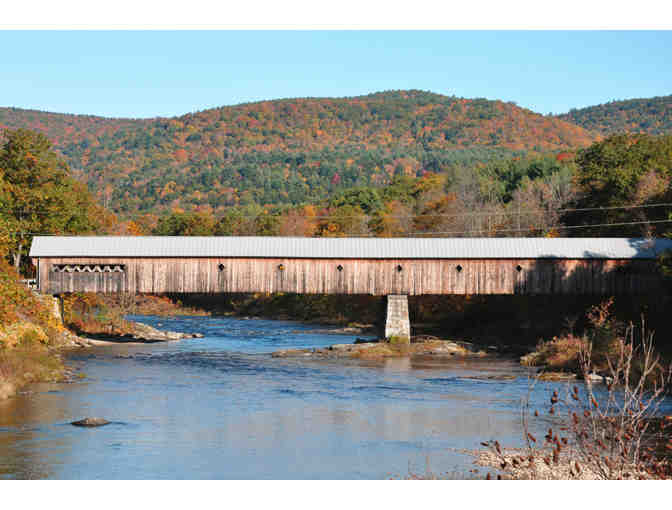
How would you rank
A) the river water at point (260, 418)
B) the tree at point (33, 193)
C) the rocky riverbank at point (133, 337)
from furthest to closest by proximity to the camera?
the tree at point (33, 193) → the rocky riverbank at point (133, 337) → the river water at point (260, 418)

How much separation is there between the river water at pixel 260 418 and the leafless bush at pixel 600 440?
3.42 ft

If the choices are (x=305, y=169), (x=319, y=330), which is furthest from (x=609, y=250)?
(x=305, y=169)

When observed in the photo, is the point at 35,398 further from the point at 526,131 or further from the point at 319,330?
the point at 526,131

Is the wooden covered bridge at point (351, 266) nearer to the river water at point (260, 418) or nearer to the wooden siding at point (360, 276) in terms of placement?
the wooden siding at point (360, 276)

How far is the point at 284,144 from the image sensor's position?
124m

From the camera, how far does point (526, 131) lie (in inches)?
4609

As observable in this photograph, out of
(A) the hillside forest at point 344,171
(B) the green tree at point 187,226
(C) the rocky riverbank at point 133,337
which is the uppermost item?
(A) the hillside forest at point 344,171

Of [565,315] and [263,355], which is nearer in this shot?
[263,355]

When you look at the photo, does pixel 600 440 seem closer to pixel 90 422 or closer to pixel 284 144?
pixel 90 422

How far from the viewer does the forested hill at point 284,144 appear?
102m

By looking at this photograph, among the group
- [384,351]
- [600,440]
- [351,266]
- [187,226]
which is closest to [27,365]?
[384,351]

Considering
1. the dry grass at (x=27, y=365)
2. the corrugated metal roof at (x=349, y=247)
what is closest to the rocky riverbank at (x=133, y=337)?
the corrugated metal roof at (x=349, y=247)

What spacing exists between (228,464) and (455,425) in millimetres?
5007

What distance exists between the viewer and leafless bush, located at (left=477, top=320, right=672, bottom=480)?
7598mm
